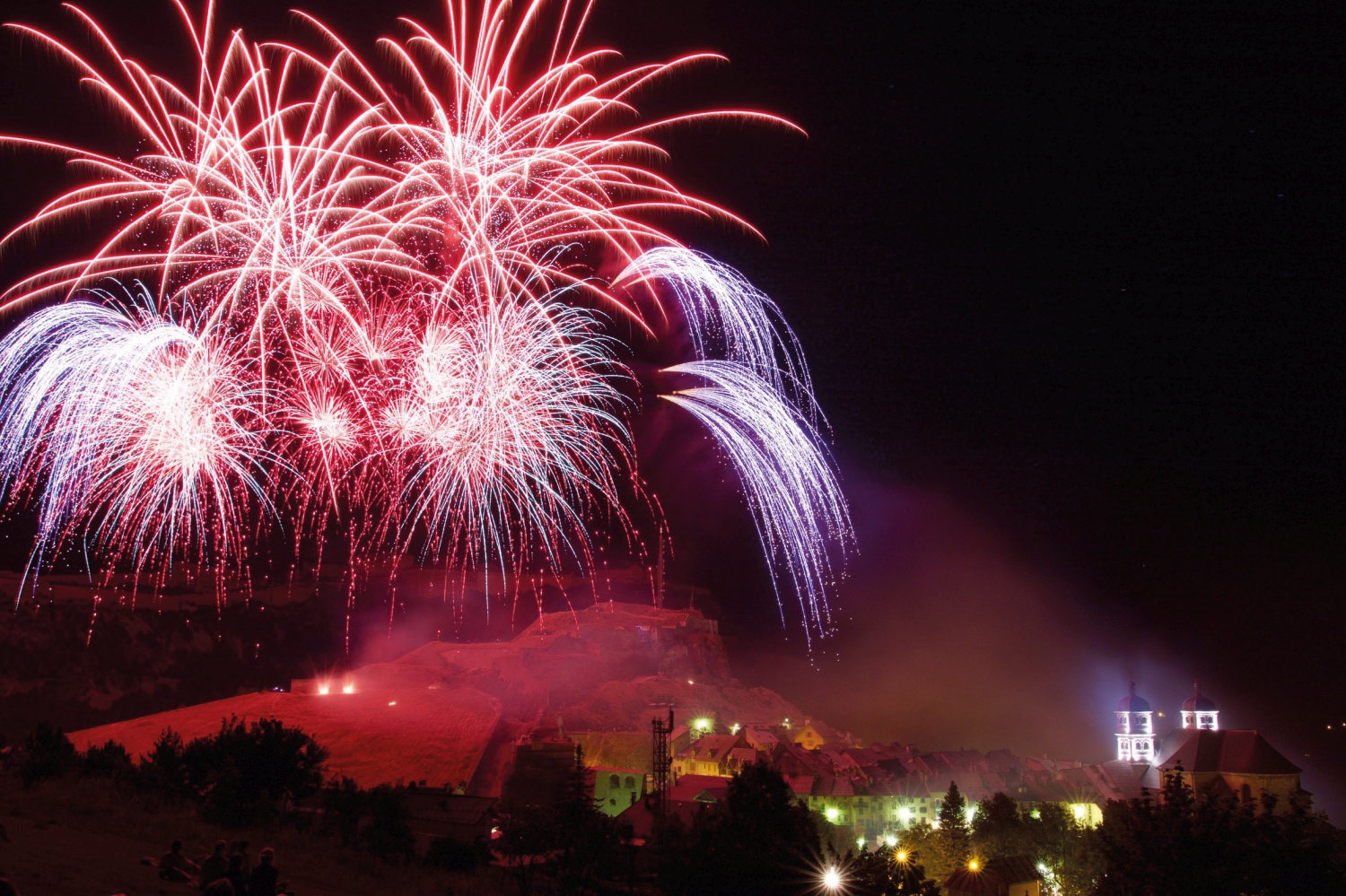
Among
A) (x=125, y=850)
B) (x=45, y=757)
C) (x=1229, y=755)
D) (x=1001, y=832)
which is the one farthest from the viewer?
(x=1229, y=755)

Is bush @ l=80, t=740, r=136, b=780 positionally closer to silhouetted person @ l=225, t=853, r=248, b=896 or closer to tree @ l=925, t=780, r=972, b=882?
silhouetted person @ l=225, t=853, r=248, b=896

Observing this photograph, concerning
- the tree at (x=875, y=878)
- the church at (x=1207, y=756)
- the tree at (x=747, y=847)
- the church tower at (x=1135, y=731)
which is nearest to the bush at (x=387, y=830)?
the tree at (x=747, y=847)

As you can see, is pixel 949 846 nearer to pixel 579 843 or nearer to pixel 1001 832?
pixel 1001 832

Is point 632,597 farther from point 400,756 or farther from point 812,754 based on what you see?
point 400,756

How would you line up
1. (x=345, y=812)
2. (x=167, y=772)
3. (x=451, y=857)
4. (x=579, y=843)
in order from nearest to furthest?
1. (x=579, y=843)
2. (x=451, y=857)
3. (x=345, y=812)
4. (x=167, y=772)

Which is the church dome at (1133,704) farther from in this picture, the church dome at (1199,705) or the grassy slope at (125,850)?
the grassy slope at (125,850)

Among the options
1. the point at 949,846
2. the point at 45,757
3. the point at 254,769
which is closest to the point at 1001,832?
the point at 949,846

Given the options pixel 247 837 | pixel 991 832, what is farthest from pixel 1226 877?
pixel 247 837
